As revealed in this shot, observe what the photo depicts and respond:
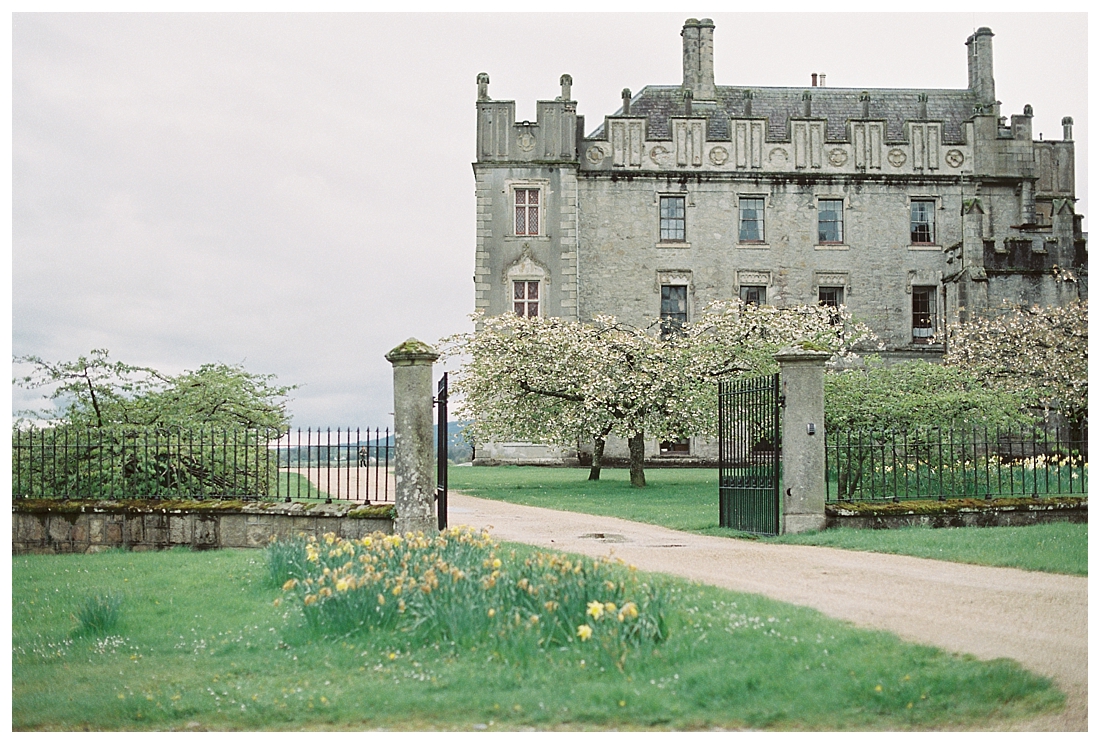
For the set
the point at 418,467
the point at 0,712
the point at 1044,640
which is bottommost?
the point at 0,712

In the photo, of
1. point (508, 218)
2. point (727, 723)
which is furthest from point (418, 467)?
point (508, 218)

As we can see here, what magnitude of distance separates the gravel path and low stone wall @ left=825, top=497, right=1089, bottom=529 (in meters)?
1.72

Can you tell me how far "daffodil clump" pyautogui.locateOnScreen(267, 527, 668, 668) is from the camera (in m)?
6.40

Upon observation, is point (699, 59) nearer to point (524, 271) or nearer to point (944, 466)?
point (524, 271)

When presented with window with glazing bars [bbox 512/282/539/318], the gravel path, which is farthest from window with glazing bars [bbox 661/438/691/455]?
the gravel path

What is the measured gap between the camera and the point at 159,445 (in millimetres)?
12656

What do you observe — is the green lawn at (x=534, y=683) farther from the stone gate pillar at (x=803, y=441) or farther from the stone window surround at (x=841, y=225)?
the stone window surround at (x=841, y=225)

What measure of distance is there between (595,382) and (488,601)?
1498 cm

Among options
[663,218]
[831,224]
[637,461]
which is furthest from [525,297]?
[637,461]

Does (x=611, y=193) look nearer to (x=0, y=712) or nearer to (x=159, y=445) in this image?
(x=159, y=445)

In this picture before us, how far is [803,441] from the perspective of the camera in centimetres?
1186

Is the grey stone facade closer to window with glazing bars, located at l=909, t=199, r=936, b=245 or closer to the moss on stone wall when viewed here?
window with glazing bars, located at l=909, t=199, r=936, b=245

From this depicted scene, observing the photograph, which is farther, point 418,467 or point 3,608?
point 418,467
